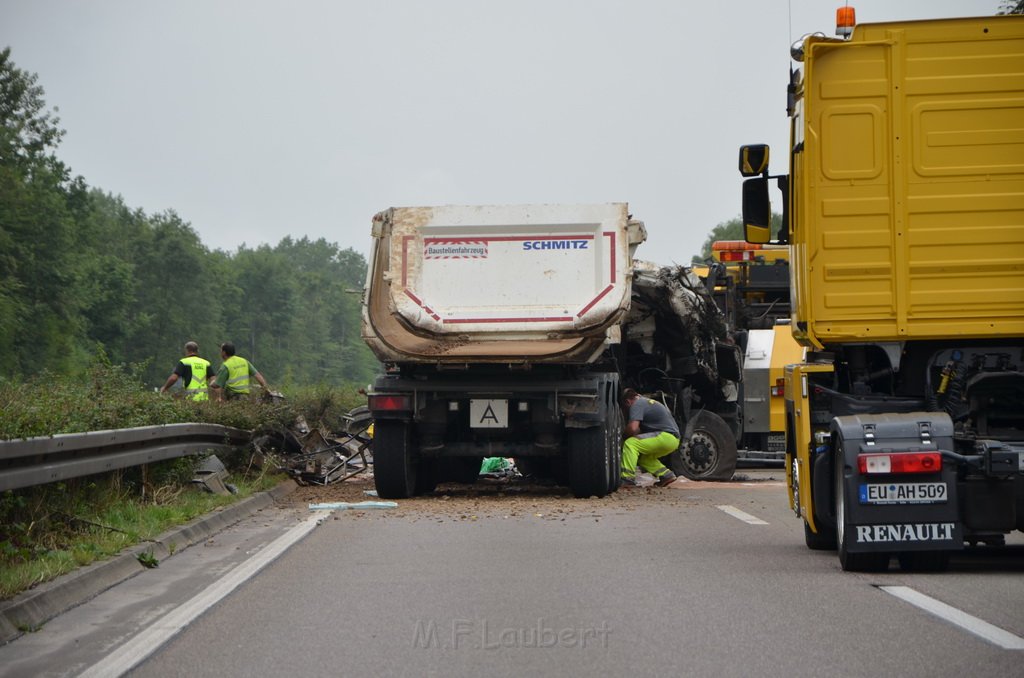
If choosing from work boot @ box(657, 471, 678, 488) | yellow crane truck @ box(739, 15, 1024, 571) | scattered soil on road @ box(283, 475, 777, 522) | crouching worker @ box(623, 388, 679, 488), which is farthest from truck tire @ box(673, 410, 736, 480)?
A: yellow crane truck @ box(739, 15, 1024, 571)

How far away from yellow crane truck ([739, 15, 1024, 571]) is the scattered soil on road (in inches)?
180

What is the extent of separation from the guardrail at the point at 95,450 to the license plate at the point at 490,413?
262 cm

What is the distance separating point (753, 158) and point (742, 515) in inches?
187

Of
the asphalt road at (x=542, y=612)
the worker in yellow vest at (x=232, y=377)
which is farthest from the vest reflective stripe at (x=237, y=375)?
the asphalt road at (x=542, y=612)

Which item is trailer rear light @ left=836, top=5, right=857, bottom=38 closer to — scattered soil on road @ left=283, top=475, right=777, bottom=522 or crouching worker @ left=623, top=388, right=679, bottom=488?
scattered soil on road @ left=283, top=475, right=777, bottom=522

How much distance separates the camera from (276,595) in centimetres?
876

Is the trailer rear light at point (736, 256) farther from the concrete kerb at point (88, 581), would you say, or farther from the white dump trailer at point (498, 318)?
the concrete kerb at point (88, 581)

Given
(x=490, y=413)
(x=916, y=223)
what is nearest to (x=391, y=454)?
(x=490, y=413)

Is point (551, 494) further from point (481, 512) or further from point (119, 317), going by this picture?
point (119, 317)

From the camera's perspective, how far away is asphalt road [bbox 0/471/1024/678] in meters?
6.58

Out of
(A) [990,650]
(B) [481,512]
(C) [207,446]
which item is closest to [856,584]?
(A) [990,650]

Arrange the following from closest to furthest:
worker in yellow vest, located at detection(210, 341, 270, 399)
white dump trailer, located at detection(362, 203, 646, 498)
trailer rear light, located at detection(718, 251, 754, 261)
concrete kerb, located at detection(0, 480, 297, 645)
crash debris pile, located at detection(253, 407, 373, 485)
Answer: concrete kerb, located at detection(0, 480, 297, 645), white dump trailer, located at detection(362, 203, 646, 498), crash debris pile, located at detection(253, 407, 373, 485), worker in yellow vest, located at detection(210, 341, 270, 399), trailer rear light, located at detection(718, 251, 754, 261)

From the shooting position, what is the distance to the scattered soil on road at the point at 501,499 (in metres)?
14.3

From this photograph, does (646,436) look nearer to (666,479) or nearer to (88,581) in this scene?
(666,479)
